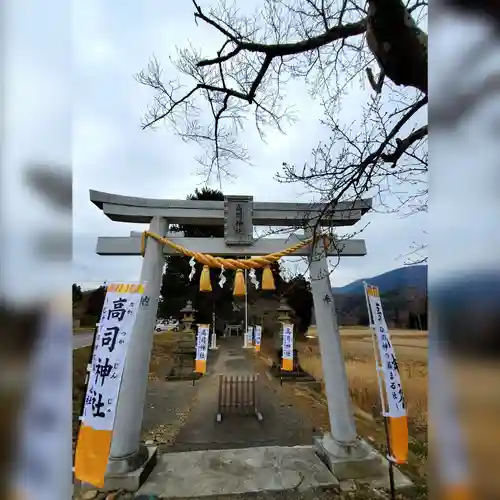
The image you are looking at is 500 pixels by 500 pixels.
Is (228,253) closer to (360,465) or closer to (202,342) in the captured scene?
(360,465)

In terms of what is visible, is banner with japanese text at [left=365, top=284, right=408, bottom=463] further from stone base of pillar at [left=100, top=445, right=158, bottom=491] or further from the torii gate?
stone base of pillar at [left=100, top=445, right=158, bottom=491]

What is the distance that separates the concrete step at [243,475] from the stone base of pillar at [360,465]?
156 mm

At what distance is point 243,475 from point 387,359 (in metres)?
2.49

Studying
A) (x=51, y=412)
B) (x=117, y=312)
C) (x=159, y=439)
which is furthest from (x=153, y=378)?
(x=51, y=412)

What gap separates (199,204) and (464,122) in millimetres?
4545

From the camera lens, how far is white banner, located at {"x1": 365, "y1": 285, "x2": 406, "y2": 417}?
10.7 ft

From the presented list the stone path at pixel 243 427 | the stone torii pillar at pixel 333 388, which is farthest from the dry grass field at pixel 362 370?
the stone path at pixel 243 427

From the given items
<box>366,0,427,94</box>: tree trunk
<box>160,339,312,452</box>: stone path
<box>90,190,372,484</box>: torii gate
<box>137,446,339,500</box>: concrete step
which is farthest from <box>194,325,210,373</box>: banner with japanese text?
<box>366,0,427,94</box>: tree trunk

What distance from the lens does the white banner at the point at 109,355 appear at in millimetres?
2787

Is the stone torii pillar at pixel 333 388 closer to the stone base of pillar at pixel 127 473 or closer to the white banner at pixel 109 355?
the white banner at pixel 109 355

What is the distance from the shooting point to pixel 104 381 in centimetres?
291

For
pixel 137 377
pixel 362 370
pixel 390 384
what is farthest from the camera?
pixel 362 370

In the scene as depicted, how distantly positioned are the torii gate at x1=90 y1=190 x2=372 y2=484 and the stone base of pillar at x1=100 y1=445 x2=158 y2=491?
0.04 metres

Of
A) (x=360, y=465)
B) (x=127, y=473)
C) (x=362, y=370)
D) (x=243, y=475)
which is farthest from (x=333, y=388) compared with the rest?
(x=362, y=370)
